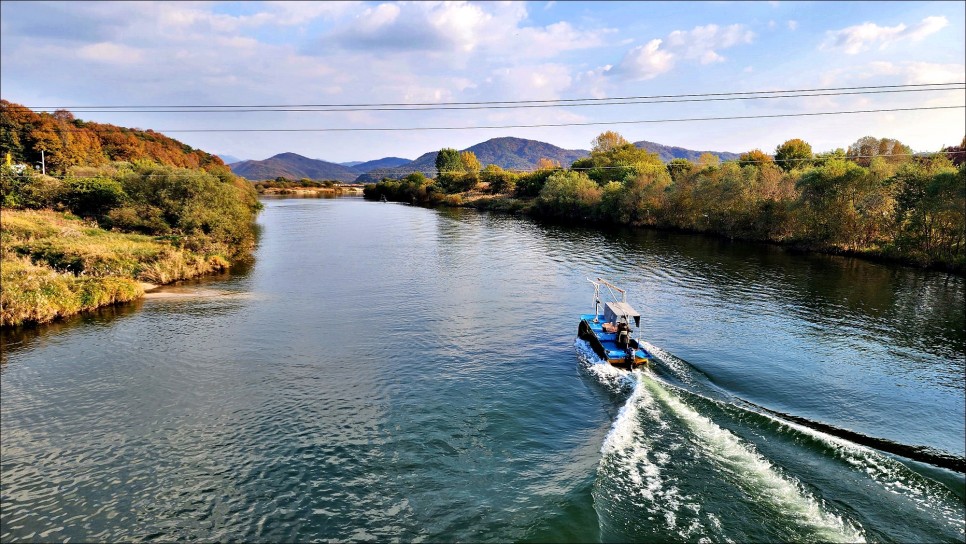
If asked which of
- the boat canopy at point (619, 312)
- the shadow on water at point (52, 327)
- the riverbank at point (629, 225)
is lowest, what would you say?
the shadow on water at point (52, 327)

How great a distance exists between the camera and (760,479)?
1511 centimetres

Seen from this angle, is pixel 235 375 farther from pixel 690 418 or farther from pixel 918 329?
pixel 918 329

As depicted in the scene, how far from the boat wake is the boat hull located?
13.1ft

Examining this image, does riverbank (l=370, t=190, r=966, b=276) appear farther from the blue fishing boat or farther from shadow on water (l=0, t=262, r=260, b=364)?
shadow on water (l=0, t=262, r=260, b=364)

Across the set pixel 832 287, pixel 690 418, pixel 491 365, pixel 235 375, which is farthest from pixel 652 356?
pixel 832 287

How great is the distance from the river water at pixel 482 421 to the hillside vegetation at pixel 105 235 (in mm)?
3173

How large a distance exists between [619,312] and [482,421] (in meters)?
10.5

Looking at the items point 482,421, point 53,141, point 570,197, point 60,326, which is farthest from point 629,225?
point 53,141

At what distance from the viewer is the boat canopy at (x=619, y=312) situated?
2539 centimetres

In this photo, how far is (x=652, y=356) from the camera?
26.1 m

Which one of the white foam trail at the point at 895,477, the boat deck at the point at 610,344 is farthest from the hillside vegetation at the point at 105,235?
the white foam trail at the point at 895,477

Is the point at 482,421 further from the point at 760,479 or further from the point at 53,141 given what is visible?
the point at 53,141

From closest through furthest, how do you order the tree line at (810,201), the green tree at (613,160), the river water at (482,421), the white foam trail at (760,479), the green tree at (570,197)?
the white foam trail at (760,479) → the river water at (482,421) → the tree line at (810,201) → the green tree at (570,197) → the green tree at (613,160)

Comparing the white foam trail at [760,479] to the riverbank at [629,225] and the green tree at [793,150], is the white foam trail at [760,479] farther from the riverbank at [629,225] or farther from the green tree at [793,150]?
the green tree at [793,150]
